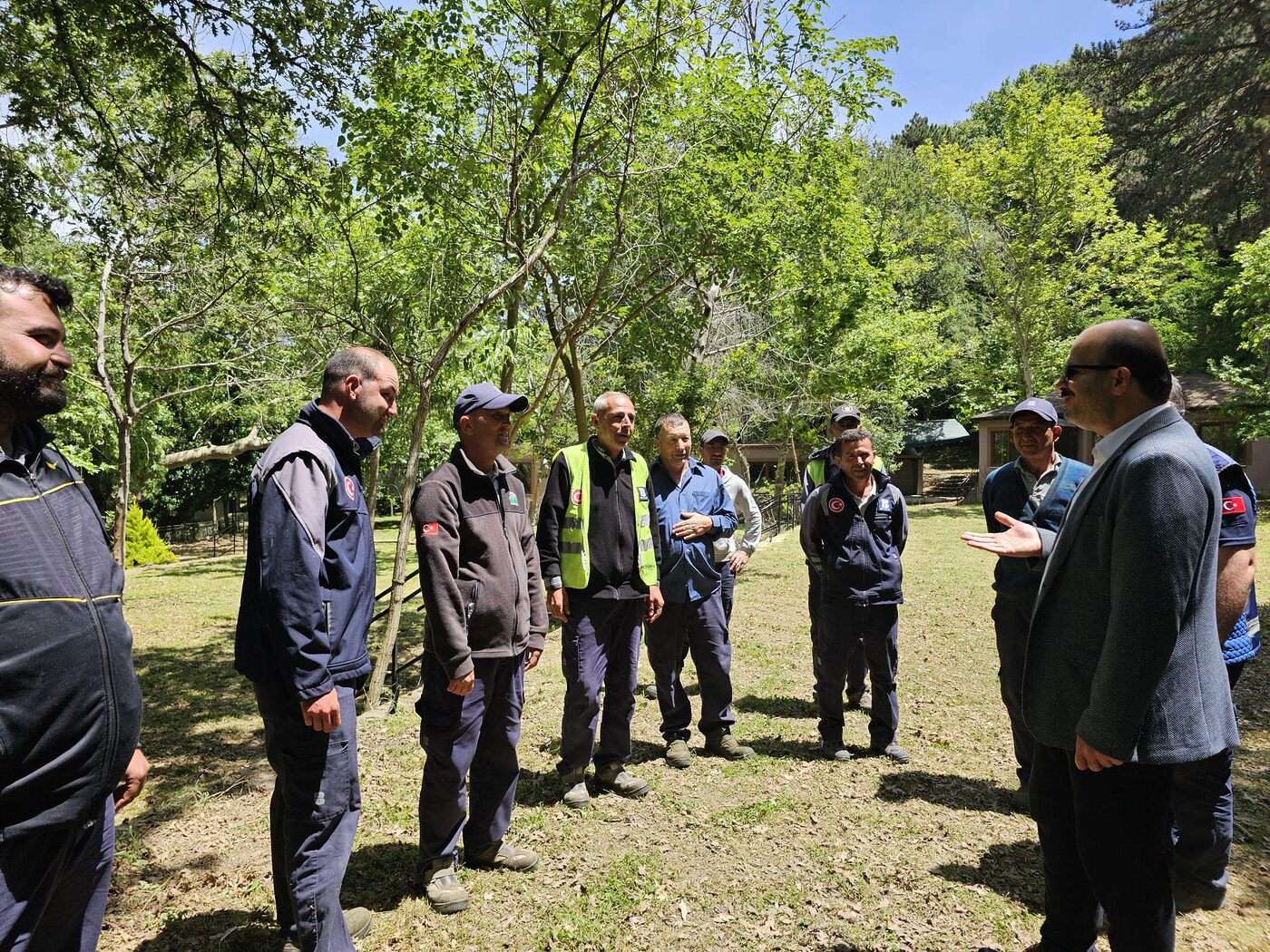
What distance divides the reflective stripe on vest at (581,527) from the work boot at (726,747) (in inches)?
57.2

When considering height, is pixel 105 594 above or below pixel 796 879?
above

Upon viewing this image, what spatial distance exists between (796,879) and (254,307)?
37.3ft

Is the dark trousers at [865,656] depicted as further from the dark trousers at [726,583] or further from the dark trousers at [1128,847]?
the dark trousers at [1128,847]

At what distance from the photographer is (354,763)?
2799 millimetres

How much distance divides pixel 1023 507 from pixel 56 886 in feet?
14.6

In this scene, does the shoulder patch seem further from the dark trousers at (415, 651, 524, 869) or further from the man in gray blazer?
the dark trousers at (415, 651, 524, 869)

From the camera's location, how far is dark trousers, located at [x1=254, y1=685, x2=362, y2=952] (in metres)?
2.64

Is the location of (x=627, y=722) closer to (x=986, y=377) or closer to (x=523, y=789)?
(x=523, y=789)

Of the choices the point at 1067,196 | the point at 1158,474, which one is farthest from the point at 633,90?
the point at 1067,196

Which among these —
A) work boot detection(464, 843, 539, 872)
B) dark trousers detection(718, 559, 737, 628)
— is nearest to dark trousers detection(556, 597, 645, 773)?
work boot detection(464, 843, 539, 872)

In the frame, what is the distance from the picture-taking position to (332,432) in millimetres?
2885

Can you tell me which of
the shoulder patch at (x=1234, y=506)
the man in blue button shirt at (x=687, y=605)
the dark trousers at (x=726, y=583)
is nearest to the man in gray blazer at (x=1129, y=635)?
the shoulder patch at (x=1234, y=506)

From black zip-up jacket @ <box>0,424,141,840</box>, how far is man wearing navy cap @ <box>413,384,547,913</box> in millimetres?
1425

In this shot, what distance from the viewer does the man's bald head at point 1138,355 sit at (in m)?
2.33
